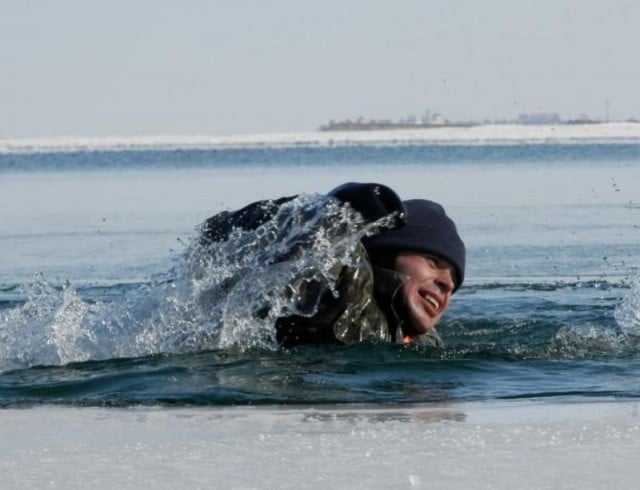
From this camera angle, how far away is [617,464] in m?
5.02

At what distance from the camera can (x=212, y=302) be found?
9156 mm

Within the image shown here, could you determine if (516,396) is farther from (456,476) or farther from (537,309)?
(537,309)

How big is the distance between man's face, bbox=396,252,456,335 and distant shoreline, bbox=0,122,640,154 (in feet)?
271

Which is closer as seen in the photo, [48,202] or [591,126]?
[48,202]

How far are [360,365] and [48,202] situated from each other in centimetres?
2174

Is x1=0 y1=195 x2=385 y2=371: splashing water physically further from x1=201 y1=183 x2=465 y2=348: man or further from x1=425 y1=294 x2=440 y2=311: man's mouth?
x1=425 y1=294 x2=440 y2=311: man's mouth

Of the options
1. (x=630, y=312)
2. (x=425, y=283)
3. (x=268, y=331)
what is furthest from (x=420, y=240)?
(x=630, y=312)

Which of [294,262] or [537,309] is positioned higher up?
[294,262]

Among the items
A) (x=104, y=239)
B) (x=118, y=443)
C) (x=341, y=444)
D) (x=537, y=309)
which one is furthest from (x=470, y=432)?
(x=104, y=239)

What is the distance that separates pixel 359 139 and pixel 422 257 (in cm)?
9647

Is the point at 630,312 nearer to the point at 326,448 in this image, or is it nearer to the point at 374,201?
the point at 374,201

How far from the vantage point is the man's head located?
8.45m

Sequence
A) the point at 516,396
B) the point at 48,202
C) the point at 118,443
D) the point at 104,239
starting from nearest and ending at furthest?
the point at 118,443, the point at 516,396, the point at 104,239, the point at 48,202

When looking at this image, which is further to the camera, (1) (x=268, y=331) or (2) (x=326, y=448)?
(1) (x=268, y=331)
